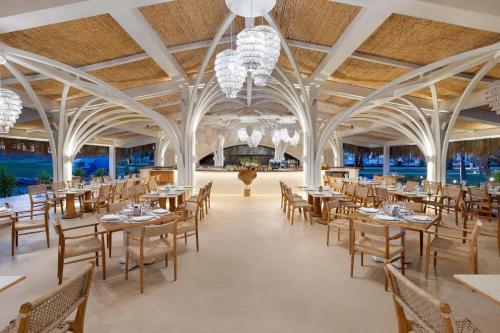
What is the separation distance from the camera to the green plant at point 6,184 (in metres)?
12.6

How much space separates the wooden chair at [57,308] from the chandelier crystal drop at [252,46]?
3.58m

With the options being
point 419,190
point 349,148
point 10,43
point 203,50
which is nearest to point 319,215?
point 419,190

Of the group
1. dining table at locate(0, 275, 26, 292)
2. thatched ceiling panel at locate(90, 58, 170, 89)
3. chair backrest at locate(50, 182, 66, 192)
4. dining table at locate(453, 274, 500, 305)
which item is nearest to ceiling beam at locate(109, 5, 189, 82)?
thatched ceiling panel at locate(90, 58, 170, 89)

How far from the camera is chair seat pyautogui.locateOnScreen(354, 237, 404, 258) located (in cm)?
375

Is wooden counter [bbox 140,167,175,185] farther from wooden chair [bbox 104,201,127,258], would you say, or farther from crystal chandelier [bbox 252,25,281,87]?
crystal chandelier [bbox 252,25,281,87]

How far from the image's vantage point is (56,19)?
4.19 m

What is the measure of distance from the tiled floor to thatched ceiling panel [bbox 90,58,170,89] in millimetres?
4911

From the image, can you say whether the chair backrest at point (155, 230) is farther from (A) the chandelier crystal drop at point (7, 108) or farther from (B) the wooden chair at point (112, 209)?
(A) the chandelier crystal drop at point (7, 108)

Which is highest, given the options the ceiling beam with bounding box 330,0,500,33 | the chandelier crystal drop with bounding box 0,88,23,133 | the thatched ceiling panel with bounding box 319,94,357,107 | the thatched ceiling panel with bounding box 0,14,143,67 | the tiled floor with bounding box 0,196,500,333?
the thatched ceiling panel with bounding box 319,94,357,107

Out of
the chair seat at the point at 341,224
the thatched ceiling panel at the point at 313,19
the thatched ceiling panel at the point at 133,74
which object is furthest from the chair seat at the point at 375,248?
the thatched ceiling panel at the point at 133,74

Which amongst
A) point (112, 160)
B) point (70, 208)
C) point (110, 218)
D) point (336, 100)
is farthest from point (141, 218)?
point (112, 160)

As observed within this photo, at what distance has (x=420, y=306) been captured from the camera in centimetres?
181

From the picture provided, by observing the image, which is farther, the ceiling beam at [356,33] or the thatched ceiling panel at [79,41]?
the thatched ceiling panel at [79,41]

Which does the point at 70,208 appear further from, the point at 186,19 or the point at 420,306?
the point at 420,306
